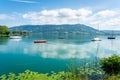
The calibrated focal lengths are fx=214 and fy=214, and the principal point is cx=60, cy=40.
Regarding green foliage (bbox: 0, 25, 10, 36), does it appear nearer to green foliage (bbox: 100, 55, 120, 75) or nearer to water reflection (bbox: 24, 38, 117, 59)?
water reflection (bbox: 24, 38, 117, 59)

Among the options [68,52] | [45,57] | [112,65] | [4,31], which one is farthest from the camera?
[4,31]

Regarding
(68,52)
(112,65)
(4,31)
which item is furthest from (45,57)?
(4,31)

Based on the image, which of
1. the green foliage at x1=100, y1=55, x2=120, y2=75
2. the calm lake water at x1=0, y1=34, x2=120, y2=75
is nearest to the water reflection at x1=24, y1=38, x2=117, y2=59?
the calm lake water at x1=0, y1=34, x2=120, y2=75

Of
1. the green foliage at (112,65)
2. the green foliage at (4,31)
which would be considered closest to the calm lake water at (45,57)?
the green foliage at (112,65)

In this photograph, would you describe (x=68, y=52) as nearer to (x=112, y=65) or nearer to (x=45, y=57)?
(x=45, y=57)

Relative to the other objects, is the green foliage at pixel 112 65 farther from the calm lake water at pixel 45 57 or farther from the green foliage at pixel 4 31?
the green foliage at pixel 4 31

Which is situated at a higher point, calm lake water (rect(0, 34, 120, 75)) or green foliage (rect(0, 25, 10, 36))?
green foliage (rect(0, 25, 10, 36))

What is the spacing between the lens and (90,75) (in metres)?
14.0

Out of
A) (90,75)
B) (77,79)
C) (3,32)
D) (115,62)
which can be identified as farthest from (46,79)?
(3,32)

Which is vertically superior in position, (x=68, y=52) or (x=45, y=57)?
(x=45, y=57)

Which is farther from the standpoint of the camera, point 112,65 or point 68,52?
point 68,52

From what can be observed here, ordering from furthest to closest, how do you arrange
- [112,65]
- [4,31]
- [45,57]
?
[4,31], [45,57], [112,65]

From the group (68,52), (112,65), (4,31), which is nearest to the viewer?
(112,65)

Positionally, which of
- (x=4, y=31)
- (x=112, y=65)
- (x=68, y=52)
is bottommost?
(x=68, y=52)
